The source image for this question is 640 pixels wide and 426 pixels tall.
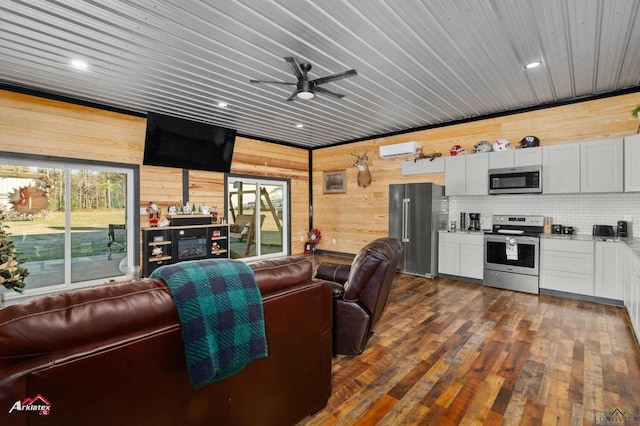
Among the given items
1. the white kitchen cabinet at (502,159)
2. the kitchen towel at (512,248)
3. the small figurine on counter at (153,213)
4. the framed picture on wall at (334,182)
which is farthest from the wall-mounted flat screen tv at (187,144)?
the kitchen towel at (512,248)

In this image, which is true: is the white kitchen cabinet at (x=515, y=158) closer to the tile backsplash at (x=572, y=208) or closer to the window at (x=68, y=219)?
the tile backsplash at (x=572, y=208)

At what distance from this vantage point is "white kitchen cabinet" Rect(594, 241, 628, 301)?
3.70 m

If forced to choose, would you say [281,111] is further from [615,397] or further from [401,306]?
[615,397]

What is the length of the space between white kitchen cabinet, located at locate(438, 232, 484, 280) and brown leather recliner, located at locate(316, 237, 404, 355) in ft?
9.44

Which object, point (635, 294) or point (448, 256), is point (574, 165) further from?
point (448, 256)

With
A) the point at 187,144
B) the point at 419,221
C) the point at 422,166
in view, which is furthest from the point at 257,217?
the point at 422,166

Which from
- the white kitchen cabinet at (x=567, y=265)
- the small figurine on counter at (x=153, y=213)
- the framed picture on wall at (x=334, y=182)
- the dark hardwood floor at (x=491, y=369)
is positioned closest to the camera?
the dark hardwood floor at (x=491, y=369)

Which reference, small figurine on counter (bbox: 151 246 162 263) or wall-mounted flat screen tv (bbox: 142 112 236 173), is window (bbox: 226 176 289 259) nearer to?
wall-mounted flat screen tv (bbox: 142 112 236 173)

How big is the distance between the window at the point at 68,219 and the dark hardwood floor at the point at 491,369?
14.1 feet

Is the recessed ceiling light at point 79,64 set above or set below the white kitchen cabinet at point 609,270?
above

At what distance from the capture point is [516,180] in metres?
4.54

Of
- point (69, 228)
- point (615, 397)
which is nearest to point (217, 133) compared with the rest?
point (69, 228)

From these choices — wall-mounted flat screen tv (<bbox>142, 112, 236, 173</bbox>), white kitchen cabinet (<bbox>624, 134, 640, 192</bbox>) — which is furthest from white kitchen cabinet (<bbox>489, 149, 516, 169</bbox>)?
wall-mounted flat screen tv (<bbox>142, 112, 236, 173</bbox>)

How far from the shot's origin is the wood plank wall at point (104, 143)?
402 cm
